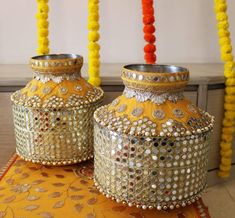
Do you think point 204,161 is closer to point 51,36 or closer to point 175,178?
point 175,178

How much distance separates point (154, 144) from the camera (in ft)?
1.65

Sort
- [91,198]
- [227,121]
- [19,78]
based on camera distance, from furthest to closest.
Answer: [227,121] → [19,78] → [91,198]

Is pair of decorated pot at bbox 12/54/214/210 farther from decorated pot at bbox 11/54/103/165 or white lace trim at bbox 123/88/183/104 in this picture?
decorated pot at bbox 11/54/103/165

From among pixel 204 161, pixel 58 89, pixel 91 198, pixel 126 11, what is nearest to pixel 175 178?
pixel 204 161

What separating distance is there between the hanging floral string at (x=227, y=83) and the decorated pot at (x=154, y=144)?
2.59ft

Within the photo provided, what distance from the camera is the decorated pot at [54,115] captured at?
0.69 metres

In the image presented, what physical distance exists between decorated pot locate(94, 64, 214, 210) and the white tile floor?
Answer: 35.5 inches

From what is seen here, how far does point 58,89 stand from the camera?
2.34 feet

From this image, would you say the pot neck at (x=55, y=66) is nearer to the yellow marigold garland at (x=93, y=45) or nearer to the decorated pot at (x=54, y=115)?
the decorated pot at (x=54, y=115)

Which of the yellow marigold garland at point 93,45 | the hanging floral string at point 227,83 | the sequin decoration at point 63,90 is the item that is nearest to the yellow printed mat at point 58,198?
the sequin decoration at point 63,90

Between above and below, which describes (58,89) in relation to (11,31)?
below

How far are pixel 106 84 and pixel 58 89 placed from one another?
48 cm

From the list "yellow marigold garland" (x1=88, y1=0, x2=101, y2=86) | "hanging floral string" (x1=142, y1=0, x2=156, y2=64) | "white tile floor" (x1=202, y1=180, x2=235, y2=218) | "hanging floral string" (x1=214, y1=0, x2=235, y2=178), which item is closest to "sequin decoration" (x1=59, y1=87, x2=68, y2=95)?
A: "yellow marigold garland" (x1=88, y1=0, x2=101, y2=86)

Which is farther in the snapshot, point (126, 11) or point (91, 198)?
point (126, 11)
